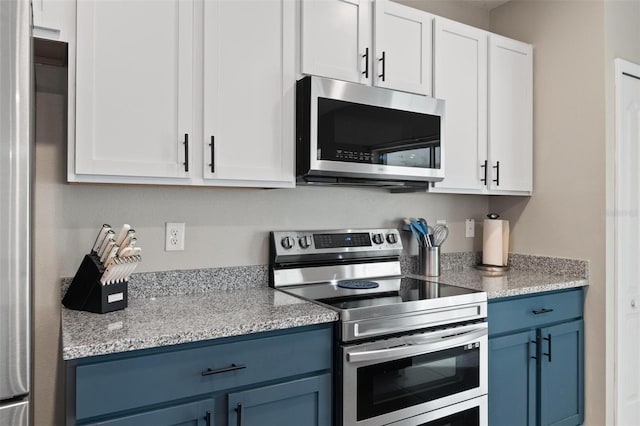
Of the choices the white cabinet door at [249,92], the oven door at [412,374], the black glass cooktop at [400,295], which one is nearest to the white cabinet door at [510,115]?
the black glass cooktop at [400,295]

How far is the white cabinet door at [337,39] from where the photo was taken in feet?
6.31

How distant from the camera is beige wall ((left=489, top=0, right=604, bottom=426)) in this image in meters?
2.34

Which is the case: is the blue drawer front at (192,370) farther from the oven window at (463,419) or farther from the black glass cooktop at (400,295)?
the oven window at (463,419)

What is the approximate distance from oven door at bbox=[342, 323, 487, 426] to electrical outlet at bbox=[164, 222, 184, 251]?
33.1 inches

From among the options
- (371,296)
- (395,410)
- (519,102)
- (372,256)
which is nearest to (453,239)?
(372,256)

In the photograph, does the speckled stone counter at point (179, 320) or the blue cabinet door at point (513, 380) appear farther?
the blue cabinet door at point (513, 380)

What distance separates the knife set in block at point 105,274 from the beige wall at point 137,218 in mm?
186

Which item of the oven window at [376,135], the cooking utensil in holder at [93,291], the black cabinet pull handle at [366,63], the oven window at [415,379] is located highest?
the black cabinet pull handle at [366,63]

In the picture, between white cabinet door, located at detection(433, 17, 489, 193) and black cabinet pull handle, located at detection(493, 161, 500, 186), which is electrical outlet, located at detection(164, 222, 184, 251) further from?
black cabinet pull handle, located at detection(493, 161, 500, 186)

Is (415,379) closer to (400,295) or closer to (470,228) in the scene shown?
(400,295)

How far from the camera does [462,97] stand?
7.87 ft

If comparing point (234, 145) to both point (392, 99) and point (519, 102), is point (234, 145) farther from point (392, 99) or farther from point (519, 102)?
point (519, 102)

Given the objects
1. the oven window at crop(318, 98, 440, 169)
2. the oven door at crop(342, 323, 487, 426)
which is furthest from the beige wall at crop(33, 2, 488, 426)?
the oven door at crop(342, 323, 487, 426)

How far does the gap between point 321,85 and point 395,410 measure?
1.30m
